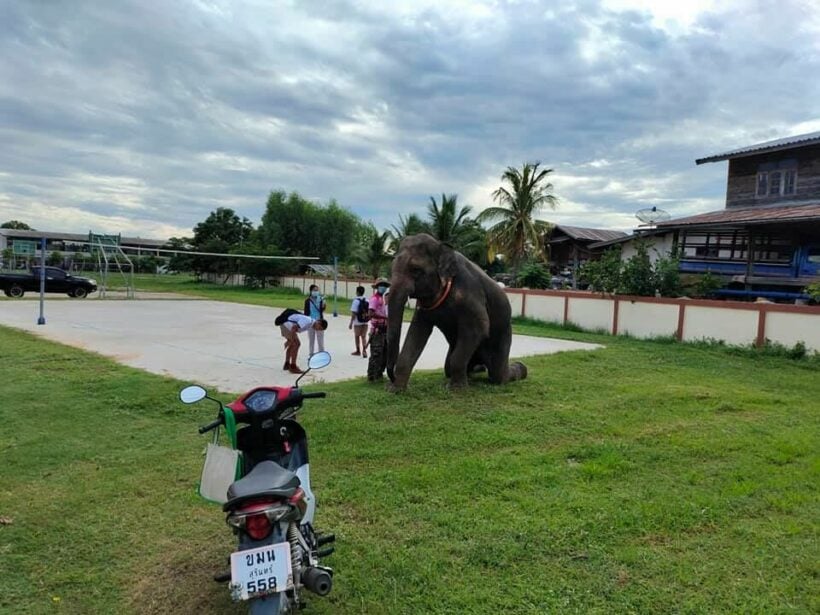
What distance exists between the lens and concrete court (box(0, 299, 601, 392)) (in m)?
8.59

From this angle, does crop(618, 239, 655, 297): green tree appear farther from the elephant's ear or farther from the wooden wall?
the elephant's ear

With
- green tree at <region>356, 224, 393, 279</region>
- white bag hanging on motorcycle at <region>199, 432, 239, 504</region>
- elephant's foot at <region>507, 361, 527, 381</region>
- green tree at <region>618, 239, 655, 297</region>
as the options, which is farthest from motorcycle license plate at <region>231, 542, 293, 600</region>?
Answer: green tree at <region>356, 224, 393, 279</region>

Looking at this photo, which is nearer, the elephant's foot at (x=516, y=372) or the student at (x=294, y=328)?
the elephant's foot at (x=516, y=372)

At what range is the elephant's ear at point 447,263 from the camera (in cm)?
665

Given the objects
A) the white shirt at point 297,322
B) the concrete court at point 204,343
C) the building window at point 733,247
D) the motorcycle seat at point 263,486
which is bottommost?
the concrete court at point 204,343

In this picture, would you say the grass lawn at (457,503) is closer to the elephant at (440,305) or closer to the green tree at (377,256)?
the elephant at (440,305)

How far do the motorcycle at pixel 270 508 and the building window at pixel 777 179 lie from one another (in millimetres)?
22158

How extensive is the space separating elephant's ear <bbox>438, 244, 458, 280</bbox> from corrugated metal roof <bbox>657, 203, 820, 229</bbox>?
13421 mm

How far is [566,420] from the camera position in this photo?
5938mm

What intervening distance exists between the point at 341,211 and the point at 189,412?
146 feet

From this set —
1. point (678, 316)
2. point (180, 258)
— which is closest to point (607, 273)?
point (678, 316)

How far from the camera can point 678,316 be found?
14352 mm

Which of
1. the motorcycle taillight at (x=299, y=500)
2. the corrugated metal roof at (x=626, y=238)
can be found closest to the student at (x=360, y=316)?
the motorcycle taillight at (x=299, y=500)

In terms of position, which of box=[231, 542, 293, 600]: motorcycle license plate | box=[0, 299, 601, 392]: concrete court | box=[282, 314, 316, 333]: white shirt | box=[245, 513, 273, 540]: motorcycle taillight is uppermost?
box=[282, 314, 316, 333]: white shirt
